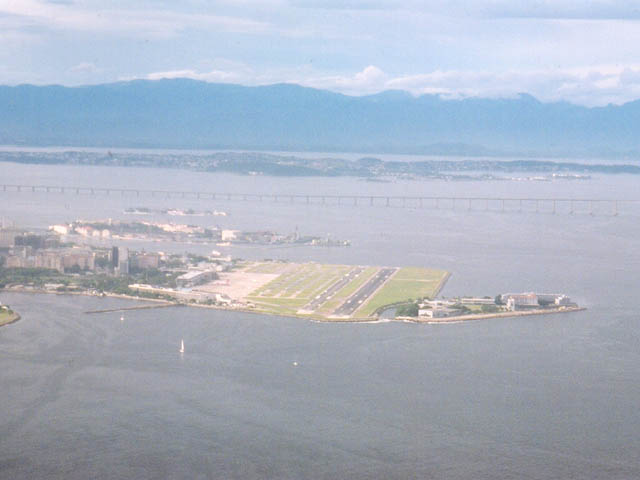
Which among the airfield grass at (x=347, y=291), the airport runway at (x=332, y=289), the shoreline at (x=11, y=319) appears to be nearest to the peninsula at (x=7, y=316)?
the shoreline at (x=11, y=319)

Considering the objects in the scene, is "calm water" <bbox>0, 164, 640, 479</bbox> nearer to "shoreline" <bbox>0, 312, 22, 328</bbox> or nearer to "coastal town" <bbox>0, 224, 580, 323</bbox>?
"shoreline" <bbox>0, 312, 22, 328</bbox>

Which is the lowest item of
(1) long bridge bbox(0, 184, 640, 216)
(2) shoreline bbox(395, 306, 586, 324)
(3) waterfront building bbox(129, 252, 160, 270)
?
(2) shoreline bbox(395, 306, 586, 324)

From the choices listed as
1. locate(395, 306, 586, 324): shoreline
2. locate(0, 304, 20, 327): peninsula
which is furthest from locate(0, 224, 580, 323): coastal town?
locate(0, 304, 20, 327): peninsula

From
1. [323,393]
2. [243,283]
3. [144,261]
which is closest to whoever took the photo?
[323,393]

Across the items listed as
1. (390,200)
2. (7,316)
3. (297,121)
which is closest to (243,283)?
(7,316)

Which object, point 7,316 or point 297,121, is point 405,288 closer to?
point 7,316

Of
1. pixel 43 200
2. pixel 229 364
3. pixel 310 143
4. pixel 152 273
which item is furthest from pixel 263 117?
pixel 229 364
